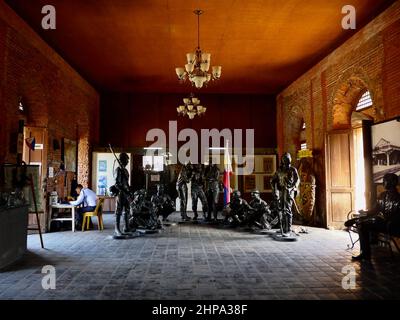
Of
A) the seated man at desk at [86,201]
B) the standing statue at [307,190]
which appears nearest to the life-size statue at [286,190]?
the standing statue at [307,190]

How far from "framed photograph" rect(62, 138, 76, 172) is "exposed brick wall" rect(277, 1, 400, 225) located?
7768mm

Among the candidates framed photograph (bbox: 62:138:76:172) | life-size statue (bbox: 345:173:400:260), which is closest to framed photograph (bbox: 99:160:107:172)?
framed photograph (bbox: 62:138:76:172)

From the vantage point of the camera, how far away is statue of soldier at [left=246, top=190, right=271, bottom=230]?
846 centimetres

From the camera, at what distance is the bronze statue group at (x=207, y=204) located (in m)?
7.25

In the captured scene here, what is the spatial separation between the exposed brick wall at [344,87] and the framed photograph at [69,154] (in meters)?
7.77

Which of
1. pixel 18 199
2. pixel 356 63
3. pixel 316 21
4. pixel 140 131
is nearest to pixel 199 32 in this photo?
pixel 316 21

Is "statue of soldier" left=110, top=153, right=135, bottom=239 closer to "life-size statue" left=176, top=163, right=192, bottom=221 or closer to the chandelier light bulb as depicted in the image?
the chandelier light bulb

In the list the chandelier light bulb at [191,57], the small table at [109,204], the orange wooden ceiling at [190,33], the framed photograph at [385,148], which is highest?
the orange wooden ceiling at [190,33]

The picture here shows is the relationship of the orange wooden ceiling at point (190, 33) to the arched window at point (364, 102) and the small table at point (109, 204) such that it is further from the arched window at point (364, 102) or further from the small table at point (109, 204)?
the small table at point (109, 204)

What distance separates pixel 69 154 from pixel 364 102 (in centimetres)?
889

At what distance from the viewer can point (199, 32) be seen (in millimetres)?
7680

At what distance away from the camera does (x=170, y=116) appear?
14.0 m

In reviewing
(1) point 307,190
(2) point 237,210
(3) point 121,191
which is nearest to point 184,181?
(2) point 237,210

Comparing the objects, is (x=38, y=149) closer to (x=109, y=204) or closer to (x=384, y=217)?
(x=109, y=204)
